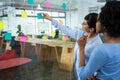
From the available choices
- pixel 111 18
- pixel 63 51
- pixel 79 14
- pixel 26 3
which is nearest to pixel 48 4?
pixel 26 3

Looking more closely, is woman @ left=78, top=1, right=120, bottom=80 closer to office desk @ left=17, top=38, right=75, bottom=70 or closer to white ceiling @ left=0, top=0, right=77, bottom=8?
white ceiling @ left=0, top=0, right=77, bottom=8

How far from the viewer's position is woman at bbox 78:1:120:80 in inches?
36.0

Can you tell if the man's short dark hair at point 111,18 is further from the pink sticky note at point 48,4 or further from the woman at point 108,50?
the pink sticky note at point 48,4

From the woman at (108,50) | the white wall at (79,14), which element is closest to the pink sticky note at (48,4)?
the white wall at (79,14)

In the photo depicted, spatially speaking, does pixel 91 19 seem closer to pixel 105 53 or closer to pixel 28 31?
pixel 105 53

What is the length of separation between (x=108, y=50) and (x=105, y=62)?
58 millimetres

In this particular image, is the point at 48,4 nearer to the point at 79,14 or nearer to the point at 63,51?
the point at 79,14

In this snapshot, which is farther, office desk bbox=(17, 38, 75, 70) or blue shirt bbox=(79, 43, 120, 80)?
office desk bbox=(17, 38, 75, 70)

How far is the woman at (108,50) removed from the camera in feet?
3.00

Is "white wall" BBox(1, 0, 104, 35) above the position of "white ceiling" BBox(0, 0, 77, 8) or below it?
below

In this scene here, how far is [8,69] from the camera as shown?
92.2 inches

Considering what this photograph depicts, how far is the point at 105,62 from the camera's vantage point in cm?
92

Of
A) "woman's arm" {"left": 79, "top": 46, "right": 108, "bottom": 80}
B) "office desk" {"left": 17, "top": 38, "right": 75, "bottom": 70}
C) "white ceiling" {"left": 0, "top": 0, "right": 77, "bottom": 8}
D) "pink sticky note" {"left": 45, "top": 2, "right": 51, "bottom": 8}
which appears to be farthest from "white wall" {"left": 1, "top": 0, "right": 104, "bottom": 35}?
"woman's arm" {"left": 79, "top": 46, "right": 108, "bottom": 80}

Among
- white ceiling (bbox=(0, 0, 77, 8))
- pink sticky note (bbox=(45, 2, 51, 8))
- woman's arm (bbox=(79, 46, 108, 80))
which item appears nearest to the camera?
woman's arm (bbox=(79, 46, 108, 80))
